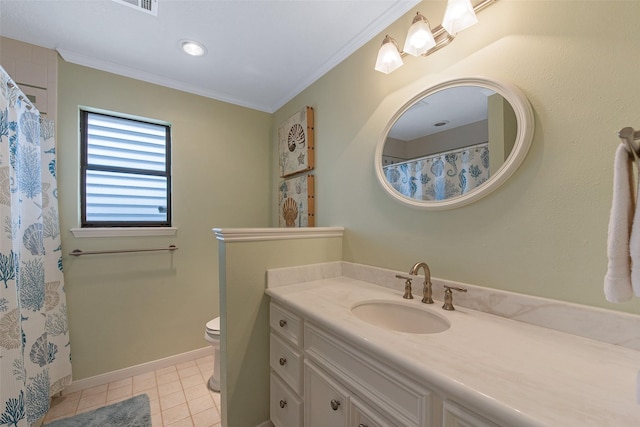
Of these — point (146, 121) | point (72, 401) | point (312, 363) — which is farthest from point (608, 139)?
point (72, 401)

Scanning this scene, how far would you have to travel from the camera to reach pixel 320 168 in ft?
6.63

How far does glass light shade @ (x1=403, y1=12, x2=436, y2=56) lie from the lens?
1.15 meters

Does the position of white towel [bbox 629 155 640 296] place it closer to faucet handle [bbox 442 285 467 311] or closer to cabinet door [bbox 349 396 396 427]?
faucet handle [bbox 442 285 467 311]

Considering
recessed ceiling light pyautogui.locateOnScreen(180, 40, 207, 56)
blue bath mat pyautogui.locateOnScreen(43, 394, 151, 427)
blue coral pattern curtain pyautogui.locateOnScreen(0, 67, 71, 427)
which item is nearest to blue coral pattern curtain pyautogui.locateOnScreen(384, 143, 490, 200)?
recessed ceiling light pyautogui.locateOnScreen(180, 40, 207, 56)

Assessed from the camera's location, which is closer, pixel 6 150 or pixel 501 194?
pixel 501 194

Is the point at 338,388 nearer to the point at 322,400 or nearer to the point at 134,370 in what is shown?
the point at 322,400

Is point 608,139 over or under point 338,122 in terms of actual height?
under

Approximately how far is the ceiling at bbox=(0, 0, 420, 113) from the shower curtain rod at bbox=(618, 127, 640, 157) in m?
1.27

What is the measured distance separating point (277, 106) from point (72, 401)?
288 centimetres

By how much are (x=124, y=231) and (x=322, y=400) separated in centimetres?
193

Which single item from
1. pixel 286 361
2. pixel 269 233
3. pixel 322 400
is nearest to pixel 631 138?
pixel 322 400

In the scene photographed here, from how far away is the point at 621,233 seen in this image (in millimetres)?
550

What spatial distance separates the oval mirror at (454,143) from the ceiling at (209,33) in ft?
2.01

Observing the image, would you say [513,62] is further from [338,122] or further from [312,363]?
[312,363]
